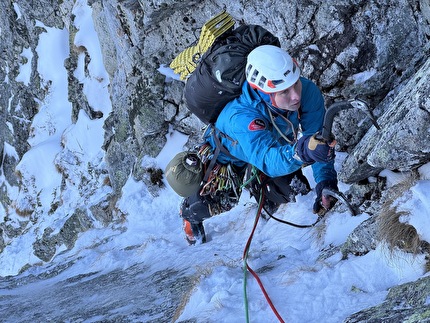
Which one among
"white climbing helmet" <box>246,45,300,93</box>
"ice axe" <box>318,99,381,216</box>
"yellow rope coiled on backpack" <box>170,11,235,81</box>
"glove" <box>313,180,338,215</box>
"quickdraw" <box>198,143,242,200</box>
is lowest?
"glove" <box>313,180,338,215</box>

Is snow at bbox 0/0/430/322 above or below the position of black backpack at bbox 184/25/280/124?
below

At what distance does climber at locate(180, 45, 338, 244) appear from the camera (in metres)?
4.49

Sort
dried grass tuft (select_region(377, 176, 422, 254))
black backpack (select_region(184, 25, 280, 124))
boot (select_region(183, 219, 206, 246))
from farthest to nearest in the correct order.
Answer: boot (select_region(183, 219, 206, 246)) → black backpack (select_region(184, 25, 280, 124)) → dried grass tuft (select_region(377, 176, 422, 254))

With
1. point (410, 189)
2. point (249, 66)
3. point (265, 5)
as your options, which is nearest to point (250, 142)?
point (249, 66)

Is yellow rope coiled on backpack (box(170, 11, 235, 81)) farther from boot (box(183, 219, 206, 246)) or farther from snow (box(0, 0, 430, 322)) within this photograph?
boot (box(183, 219, 206, 246))

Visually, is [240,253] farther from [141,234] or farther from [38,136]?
[38,136]

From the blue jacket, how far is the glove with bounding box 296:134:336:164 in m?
0.14

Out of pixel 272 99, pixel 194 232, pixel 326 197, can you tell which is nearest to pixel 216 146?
pixel 272 99

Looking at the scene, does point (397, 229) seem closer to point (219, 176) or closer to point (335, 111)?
point (335, 111)

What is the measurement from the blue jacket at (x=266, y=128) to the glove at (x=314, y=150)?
139 mm

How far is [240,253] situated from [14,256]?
11.2 metres

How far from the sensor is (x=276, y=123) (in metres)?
5.22

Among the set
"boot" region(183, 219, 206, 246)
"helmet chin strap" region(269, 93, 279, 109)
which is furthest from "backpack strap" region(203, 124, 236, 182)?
"boot" region(183, 219, 206, 246)

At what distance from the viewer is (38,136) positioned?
1909cm
